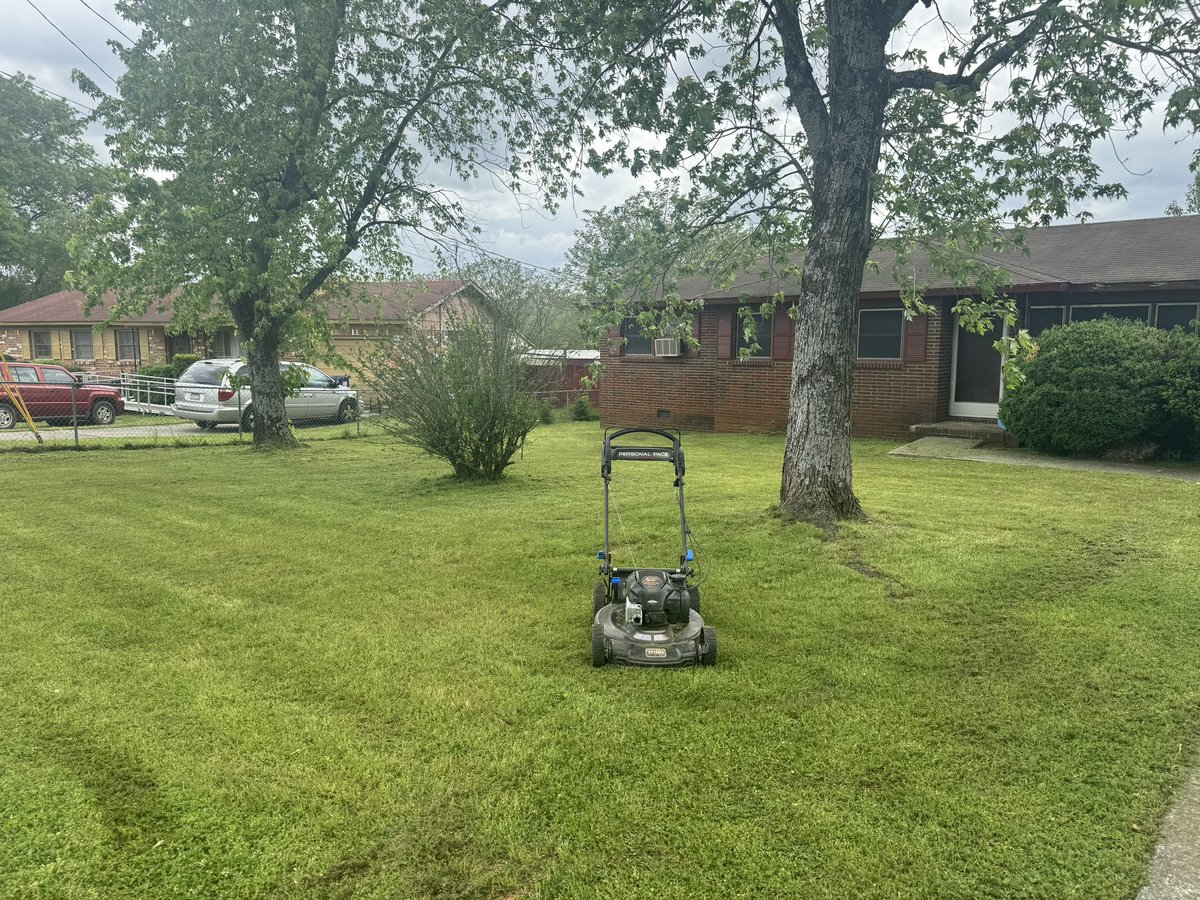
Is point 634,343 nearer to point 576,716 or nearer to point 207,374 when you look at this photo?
point 207,374

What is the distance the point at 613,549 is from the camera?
615 cm

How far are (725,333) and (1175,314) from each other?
7950mm

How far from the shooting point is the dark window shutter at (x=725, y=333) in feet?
53.7

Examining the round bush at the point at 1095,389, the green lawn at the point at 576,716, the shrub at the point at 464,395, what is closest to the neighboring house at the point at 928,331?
the round bush at the point at 1095,389

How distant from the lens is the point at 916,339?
1409 centimetres

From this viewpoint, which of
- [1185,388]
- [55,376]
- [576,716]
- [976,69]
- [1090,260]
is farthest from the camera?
[55,376]

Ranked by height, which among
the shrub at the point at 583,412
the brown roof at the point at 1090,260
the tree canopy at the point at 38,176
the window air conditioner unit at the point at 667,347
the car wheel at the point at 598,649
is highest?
the tree canopy at the point at 38,176

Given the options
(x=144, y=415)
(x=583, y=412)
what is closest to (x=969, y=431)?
(x=583, y=412)

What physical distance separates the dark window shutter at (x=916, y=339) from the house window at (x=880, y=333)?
0.83ft

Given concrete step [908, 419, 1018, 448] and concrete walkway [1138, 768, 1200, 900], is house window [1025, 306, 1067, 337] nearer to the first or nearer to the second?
concrete step [908, 419, 1018, 448]

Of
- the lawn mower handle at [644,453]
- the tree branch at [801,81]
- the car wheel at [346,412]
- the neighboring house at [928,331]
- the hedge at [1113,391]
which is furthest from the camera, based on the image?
the car wheel at [346,412]

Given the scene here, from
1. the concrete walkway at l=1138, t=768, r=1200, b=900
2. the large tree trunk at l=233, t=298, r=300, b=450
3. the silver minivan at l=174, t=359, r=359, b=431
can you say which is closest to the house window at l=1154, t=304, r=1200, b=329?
the concrete walkway at l=1138, t=768, r=1200, b=900

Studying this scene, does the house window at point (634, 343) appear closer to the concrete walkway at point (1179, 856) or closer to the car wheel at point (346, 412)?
the car wheel at point (346, 412)

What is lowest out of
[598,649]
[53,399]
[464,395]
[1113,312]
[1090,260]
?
[598,649]
